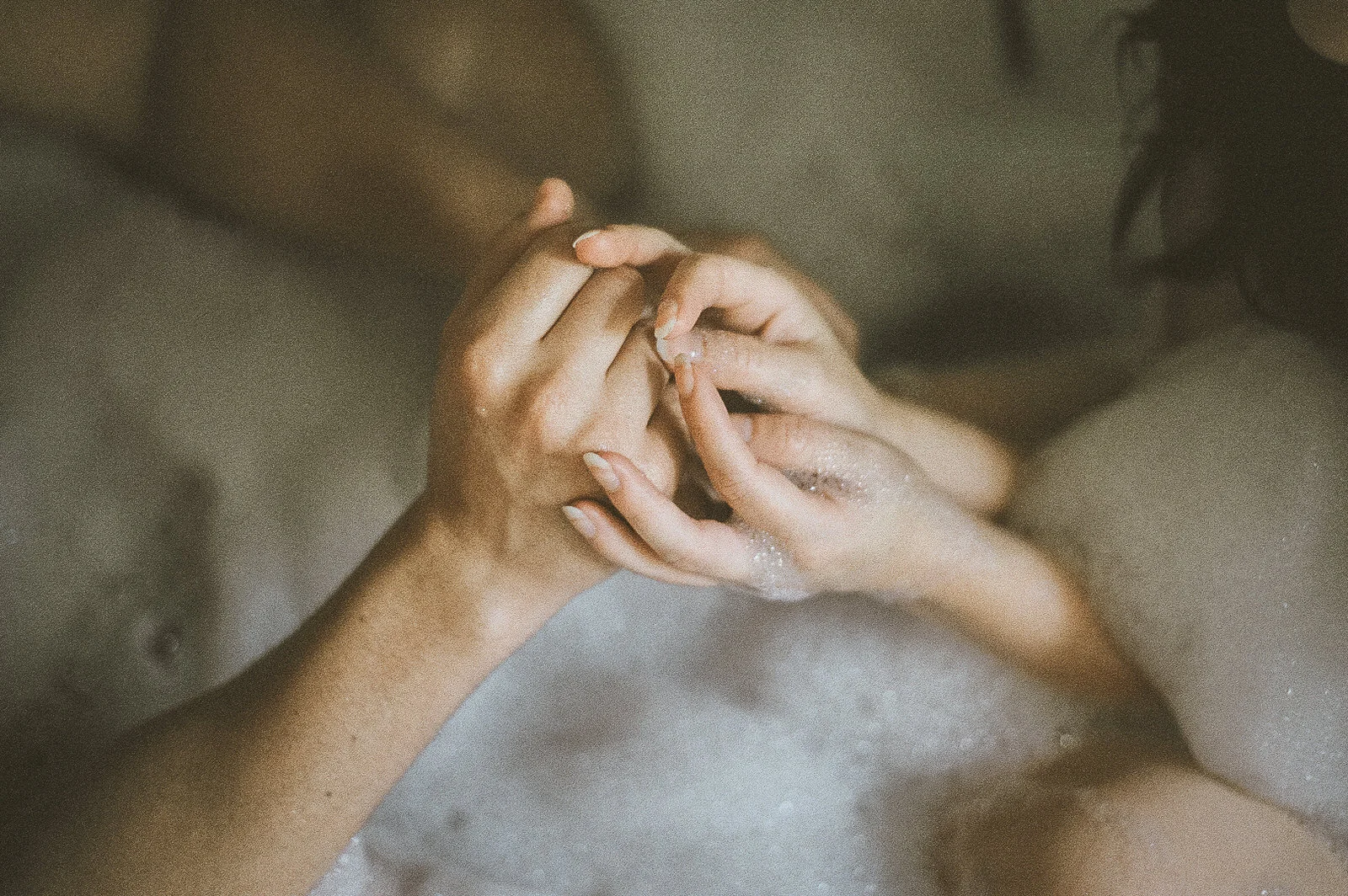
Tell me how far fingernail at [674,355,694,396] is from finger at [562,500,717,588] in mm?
80

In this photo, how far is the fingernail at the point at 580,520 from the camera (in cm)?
53

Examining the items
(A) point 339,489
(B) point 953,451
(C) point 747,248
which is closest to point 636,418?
(C) point 747,248

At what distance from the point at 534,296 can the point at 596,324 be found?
4 centimetres

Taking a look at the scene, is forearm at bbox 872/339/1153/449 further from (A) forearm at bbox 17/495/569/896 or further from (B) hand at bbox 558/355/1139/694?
(A) forearm at bbox 17/495/569/896

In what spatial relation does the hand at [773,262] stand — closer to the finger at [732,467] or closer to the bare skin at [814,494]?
the bare skin at [814,494]

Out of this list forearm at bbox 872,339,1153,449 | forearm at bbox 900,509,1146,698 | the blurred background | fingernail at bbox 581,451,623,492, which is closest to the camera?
fingernail at bbox 581,451,623,492

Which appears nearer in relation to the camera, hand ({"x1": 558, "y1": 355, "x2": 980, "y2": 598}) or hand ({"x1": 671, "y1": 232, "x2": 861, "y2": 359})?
hand ({"x1": 558, "y1": 355, "x2": 980, "y2": 598})

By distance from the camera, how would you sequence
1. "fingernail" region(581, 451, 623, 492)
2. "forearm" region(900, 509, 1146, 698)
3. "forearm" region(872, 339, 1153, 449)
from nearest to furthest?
"fingernail" region(581, 451, 623, 492) < "forearm" region(900, 509, 1146, 698) < "forearm" region(872, 339, 1153, 449)

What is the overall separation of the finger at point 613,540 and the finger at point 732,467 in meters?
0.05

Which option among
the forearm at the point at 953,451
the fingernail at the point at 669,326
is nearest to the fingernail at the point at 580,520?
the fingernail at the point at 669,326

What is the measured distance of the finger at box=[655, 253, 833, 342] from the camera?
1.72 ft

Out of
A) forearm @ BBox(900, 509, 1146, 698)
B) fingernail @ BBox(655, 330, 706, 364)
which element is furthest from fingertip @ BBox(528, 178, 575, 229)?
forearm @ BBox(900, 509, 1146, 698)

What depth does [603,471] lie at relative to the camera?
0.51 metres

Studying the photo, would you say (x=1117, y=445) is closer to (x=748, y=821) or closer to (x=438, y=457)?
(x=748, y=821)
